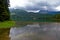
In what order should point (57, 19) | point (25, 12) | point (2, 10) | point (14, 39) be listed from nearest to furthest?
point (14, 39)
point (2, 10)
point (25, 12)
point (57, 19)

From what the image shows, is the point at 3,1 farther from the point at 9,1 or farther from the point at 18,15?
the point at 18,15

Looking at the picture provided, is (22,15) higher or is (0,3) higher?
(0,3)

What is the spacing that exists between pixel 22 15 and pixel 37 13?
3337mm

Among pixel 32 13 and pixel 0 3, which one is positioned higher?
pixel 0 3

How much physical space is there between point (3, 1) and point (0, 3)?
126 centimetres

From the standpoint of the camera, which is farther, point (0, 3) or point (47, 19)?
point (47, 19)

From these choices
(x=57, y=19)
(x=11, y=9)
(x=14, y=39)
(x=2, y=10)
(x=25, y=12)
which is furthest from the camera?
(x=57, y=19)

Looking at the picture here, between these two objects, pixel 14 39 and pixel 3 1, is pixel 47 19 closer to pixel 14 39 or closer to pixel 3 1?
pixel 3 1

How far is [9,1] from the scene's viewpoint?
33.6m

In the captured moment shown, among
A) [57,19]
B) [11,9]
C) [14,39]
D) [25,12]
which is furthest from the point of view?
[57,19]

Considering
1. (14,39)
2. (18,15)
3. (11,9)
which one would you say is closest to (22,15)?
(18,15)

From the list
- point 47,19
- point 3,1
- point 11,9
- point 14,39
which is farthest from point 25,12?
point 14,39

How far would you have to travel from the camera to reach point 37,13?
37.4 metres

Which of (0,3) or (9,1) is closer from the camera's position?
(0,3)
